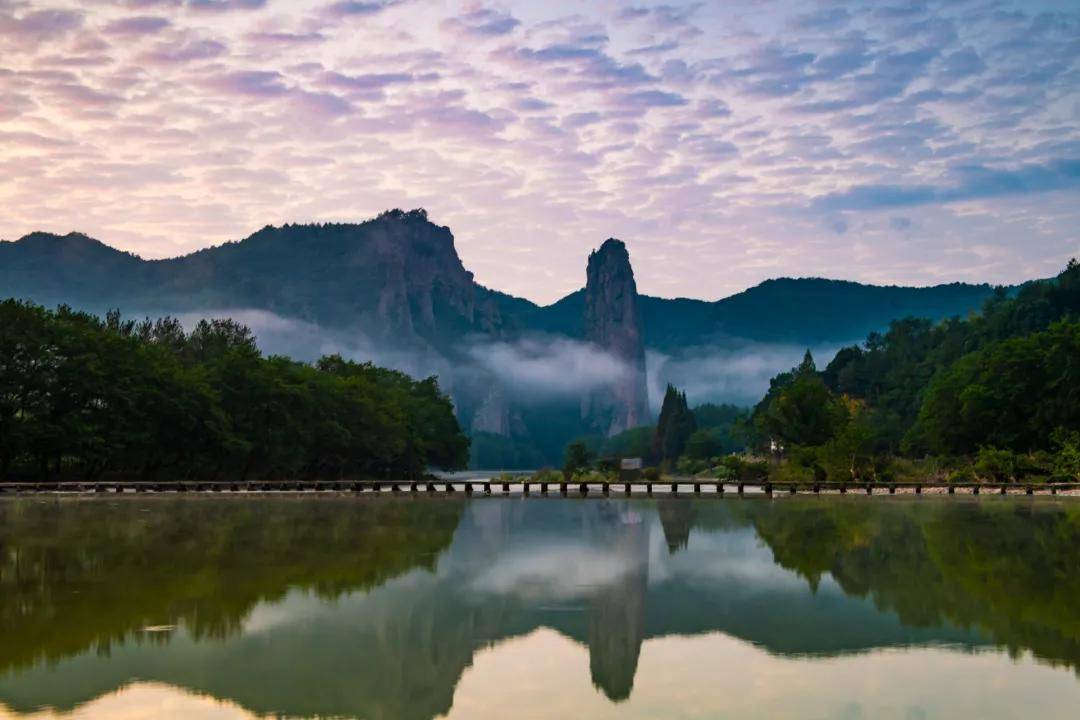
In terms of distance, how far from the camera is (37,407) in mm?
76875

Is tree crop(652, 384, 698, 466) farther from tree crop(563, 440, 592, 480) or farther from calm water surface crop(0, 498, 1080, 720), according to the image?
calm water surface crop(0, 498, 1080, 720)

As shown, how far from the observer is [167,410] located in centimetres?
8319

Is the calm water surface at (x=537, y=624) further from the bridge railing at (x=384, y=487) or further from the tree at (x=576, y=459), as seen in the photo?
the tree at (x=576, y=459)

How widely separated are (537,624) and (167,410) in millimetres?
63134

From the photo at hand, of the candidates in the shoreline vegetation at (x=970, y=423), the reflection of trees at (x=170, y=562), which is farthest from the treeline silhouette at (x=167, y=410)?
the shoreline vegetation at (x=970, y=423)

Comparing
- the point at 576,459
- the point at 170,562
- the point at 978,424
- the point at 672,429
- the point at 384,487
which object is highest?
the point at 672,429

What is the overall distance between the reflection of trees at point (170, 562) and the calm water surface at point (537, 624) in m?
0.14

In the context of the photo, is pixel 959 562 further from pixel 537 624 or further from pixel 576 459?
pixel 576 459

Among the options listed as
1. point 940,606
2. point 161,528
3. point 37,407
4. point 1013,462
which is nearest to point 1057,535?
point 940,606

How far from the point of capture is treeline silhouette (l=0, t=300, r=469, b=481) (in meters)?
76.9

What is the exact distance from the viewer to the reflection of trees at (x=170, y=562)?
24016 millimetres

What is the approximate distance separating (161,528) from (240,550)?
10056 mm

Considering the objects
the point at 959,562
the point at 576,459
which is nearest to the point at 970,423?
the point at 576,459

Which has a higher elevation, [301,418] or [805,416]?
[301,418]
